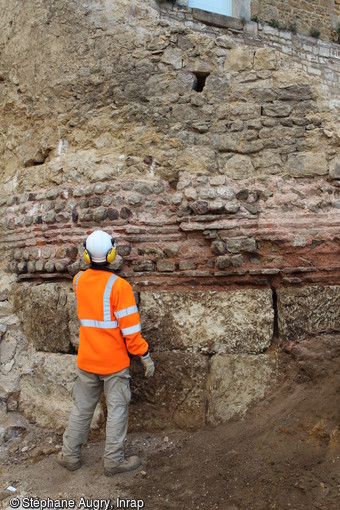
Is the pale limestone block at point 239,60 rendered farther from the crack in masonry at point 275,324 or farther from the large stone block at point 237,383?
the large stone block at point 237,383

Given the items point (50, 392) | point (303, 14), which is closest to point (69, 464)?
point (50, 392)

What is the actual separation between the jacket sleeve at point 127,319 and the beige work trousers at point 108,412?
21 centimetres

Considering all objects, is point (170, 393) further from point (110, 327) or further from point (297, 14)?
point (297, 14)

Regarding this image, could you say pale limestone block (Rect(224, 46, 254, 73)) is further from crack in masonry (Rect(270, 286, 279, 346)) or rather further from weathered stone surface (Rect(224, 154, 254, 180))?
crack in masonry (Rect(270, 286, 279, 346))

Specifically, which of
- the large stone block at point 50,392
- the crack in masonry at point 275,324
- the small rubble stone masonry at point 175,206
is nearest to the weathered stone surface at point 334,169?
the small rubble stone masonry at point 175,206

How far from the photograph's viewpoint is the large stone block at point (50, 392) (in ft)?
12.7

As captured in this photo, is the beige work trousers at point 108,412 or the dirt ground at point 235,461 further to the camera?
the beige work trousers at point 108,412

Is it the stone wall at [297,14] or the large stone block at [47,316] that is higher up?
the stone wall at [297,14]

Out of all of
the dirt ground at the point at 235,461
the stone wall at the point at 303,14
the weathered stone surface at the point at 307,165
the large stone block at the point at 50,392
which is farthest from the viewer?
the stone wall at the point at 303,14

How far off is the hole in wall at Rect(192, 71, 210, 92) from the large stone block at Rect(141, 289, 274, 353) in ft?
5.80

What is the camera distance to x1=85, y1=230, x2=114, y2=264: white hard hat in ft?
10.5

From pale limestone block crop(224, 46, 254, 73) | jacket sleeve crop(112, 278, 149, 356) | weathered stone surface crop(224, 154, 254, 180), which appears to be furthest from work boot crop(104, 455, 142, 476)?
pale limestone block crop(224, 46, 254, 73)

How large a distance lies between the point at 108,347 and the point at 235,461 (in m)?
1.18

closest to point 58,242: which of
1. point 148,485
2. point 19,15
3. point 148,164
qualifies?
point 148,164
